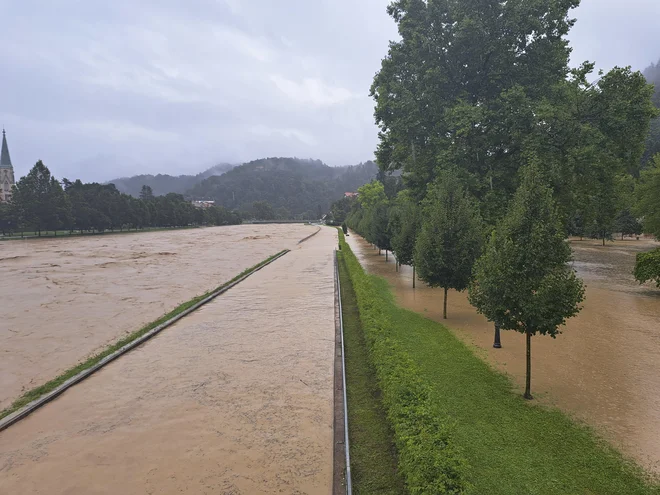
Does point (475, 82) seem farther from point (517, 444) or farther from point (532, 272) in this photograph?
point (517, 444)

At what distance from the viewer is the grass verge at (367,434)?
19.5 feet

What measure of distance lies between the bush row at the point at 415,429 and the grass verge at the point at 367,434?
0.23m

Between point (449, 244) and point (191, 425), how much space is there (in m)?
10.8

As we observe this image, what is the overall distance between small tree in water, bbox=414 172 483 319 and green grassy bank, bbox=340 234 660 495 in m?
4.74

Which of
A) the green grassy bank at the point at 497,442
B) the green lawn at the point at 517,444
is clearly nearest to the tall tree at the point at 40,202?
the green grassy bank at the point at 497,442

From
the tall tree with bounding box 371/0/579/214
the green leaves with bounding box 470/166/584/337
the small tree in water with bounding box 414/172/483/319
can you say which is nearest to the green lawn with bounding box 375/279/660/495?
the green leaves with bounding box 470/166/584/337

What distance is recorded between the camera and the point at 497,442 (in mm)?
7008

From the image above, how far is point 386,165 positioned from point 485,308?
23.1 m

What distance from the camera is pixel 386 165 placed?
1239 inches

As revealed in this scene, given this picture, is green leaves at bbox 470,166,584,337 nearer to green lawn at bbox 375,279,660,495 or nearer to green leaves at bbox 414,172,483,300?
green lawn at bbox 375,279,660,495

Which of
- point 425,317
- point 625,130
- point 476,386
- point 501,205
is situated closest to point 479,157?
point 501,205

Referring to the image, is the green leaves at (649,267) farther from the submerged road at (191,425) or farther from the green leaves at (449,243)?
the submerged road at (191,425)

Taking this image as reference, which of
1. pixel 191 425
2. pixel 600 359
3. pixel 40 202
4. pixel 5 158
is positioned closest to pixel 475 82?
pixel 600 359

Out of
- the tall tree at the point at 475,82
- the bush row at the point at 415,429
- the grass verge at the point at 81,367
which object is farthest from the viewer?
the tall tree at the point at 475,82
